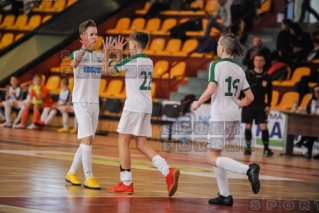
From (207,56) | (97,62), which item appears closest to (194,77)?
(207,56)

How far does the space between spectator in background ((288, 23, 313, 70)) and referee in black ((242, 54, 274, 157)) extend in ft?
12.1

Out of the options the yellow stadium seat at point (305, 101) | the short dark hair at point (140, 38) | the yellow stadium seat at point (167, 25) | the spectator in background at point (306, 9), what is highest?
the spectator in background at point (306, 9)

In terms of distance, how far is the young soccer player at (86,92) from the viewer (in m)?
8.91

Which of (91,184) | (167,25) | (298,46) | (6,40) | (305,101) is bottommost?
(91,184)

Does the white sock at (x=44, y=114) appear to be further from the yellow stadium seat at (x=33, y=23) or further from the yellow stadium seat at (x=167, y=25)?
the yellow stadium seat at (x=33, y=23)

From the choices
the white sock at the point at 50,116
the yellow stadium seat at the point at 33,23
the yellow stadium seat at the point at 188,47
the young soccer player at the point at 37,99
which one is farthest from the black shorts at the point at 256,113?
the yellow stadium seat at the point at 33,23

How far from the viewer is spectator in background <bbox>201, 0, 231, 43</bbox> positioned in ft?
73.3

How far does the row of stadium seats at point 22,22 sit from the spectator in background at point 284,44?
31.1ft

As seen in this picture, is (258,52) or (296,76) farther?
(296,76)

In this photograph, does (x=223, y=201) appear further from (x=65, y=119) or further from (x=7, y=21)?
(x=7, y=21)

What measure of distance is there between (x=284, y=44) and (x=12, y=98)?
842 cm

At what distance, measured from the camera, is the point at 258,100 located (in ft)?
55.5

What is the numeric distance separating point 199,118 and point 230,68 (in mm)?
11588

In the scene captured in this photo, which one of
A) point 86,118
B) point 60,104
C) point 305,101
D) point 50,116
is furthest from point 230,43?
point 50,116
